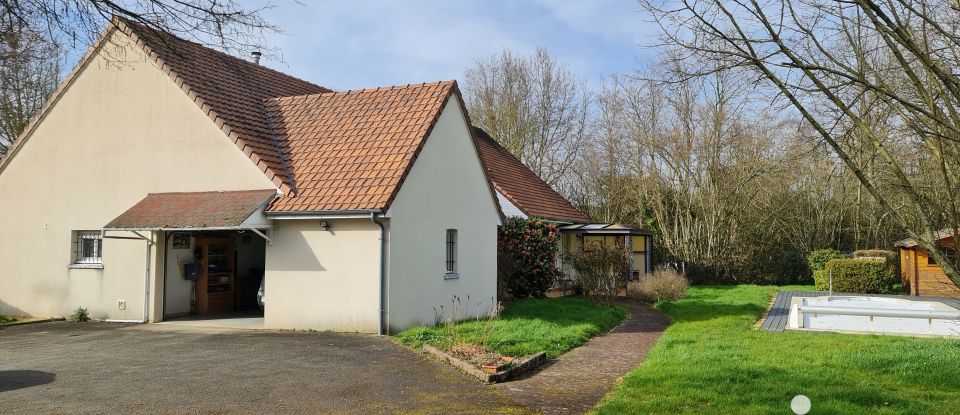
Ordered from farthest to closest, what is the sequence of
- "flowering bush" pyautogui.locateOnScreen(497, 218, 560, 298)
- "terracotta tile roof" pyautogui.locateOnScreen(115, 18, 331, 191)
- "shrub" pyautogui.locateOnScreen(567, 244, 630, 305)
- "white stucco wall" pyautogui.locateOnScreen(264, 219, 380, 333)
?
"shrub" pyautogui.locateOnScreen(567, 244, 630, 305), "flowering bush" pyautogui.locateOnScreen(497, 218, 560, 298), "terracotta tile roof" pyautogui.locateOnScreen(115, 18, 331, 191), "white stucco wall" pyautogui.locateOnScreen(264, 219, 380, 333)

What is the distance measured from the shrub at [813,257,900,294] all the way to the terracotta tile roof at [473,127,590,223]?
9698 millimetres

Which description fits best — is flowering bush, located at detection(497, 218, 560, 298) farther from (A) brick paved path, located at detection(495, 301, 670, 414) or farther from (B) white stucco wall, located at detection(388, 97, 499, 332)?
(A) brick paved path, located at detection(495, 301, 670, 414)

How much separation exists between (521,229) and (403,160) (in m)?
7.16

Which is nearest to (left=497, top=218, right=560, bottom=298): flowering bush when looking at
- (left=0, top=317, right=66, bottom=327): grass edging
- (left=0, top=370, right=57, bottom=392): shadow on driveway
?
(left=0, top=317, right=66, bottom=327): grass edging

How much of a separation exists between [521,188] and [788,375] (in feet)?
59.7

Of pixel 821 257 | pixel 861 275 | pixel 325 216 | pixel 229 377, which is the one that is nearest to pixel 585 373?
pixel 229 377

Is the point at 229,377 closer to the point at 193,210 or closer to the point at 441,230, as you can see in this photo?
the point at 193,210

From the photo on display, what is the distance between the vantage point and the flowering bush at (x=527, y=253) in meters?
21.0

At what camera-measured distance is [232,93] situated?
58.4 feet


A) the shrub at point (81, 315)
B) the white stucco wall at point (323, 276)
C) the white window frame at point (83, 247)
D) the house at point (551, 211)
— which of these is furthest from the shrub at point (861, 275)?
the shrub at point (81, 315)

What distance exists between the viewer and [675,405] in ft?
26.3

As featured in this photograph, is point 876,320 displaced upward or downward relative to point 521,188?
downward

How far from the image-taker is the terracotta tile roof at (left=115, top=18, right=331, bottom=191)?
623 inches

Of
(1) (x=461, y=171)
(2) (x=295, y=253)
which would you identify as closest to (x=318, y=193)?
(2) (x=295, y=253)
